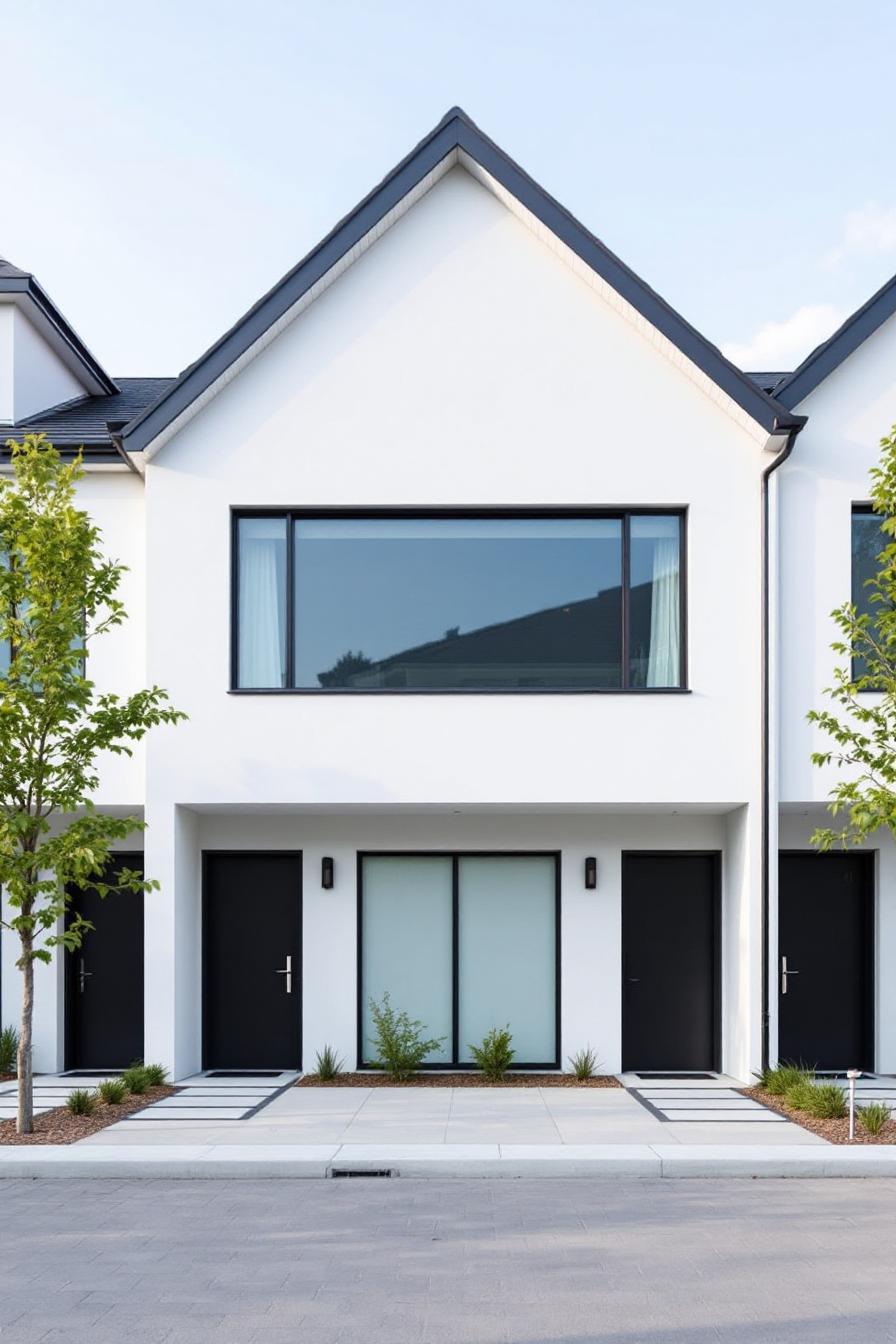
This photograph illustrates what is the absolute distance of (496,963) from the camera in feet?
45.4

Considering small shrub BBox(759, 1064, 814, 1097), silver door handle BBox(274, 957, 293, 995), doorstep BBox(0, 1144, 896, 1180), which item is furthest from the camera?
silver door handle BBox(274, 957, 293, 995)

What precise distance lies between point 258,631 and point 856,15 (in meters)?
8.85

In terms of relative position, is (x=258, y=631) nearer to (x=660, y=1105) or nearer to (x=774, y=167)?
(x=660, y=1105)

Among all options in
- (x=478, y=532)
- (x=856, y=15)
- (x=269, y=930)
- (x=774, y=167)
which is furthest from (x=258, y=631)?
(x=856, y=15)

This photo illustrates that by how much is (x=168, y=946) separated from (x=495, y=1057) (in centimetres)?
363

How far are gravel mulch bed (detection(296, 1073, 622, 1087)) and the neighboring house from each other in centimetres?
42

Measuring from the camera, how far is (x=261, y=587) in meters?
13.3

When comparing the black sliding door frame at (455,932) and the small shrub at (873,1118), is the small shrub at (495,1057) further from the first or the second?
the small shrub at (873,1118)

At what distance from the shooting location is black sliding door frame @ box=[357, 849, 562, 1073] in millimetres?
13727

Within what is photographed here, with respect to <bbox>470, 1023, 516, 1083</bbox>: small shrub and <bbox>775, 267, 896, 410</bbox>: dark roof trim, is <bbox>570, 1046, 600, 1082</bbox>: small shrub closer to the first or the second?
<bbox>470, 1023, 516, 1083</bbox>: small shrub

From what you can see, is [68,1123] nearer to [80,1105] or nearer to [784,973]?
[80,1105]

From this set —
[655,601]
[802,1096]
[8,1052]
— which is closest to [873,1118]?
[802,1096]

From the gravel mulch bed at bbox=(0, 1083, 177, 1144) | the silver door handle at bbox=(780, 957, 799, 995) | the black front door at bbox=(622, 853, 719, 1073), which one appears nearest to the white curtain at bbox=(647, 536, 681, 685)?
the black front door at bbox=(622, 853, 719, 1073)

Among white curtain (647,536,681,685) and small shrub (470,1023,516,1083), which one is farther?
white curtain (647,536,681,685)
